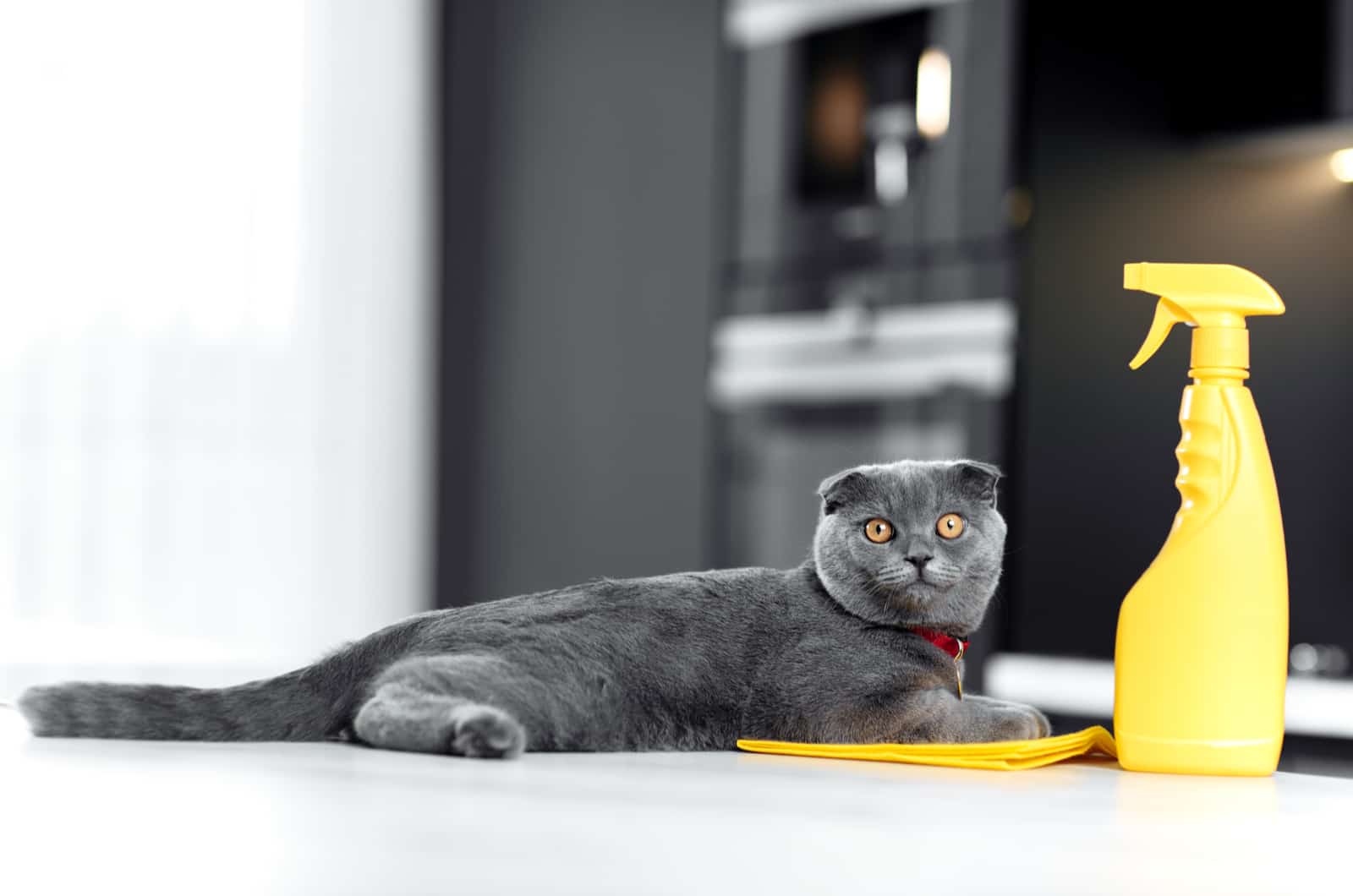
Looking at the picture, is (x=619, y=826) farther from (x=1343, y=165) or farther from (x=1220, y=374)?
(x=1343, y=165)

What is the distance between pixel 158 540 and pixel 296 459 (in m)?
0.42

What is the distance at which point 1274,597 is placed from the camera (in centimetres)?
85

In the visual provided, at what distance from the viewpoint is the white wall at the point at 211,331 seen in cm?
295

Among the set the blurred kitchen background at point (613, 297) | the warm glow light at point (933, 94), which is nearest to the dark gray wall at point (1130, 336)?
the blurred kitchen background at point (613, 297)

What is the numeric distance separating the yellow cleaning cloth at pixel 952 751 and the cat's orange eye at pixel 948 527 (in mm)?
135

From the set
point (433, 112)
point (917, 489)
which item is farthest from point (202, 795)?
point (433, 112)

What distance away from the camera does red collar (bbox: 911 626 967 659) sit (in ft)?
3.05

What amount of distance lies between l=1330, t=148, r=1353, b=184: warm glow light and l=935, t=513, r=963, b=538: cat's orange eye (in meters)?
1.79

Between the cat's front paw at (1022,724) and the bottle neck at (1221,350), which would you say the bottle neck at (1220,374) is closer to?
the bottle neck at (1221,350)

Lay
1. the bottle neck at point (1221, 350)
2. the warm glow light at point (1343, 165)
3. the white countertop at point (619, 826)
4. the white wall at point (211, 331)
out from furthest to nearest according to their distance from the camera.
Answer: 1. the white wall at point (211, 331)
2. the warm glow light at point (1343, 165)
3. the bottle neck at point (1221, 350)
4. the white countertop at point (619, 826)

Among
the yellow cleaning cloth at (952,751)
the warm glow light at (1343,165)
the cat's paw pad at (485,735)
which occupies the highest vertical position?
the warm glow light at (1343,165)

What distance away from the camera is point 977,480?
3.05 feet

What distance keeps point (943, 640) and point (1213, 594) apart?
0.59ft

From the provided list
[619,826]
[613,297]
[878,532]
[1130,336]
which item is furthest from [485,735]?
[613,297]
